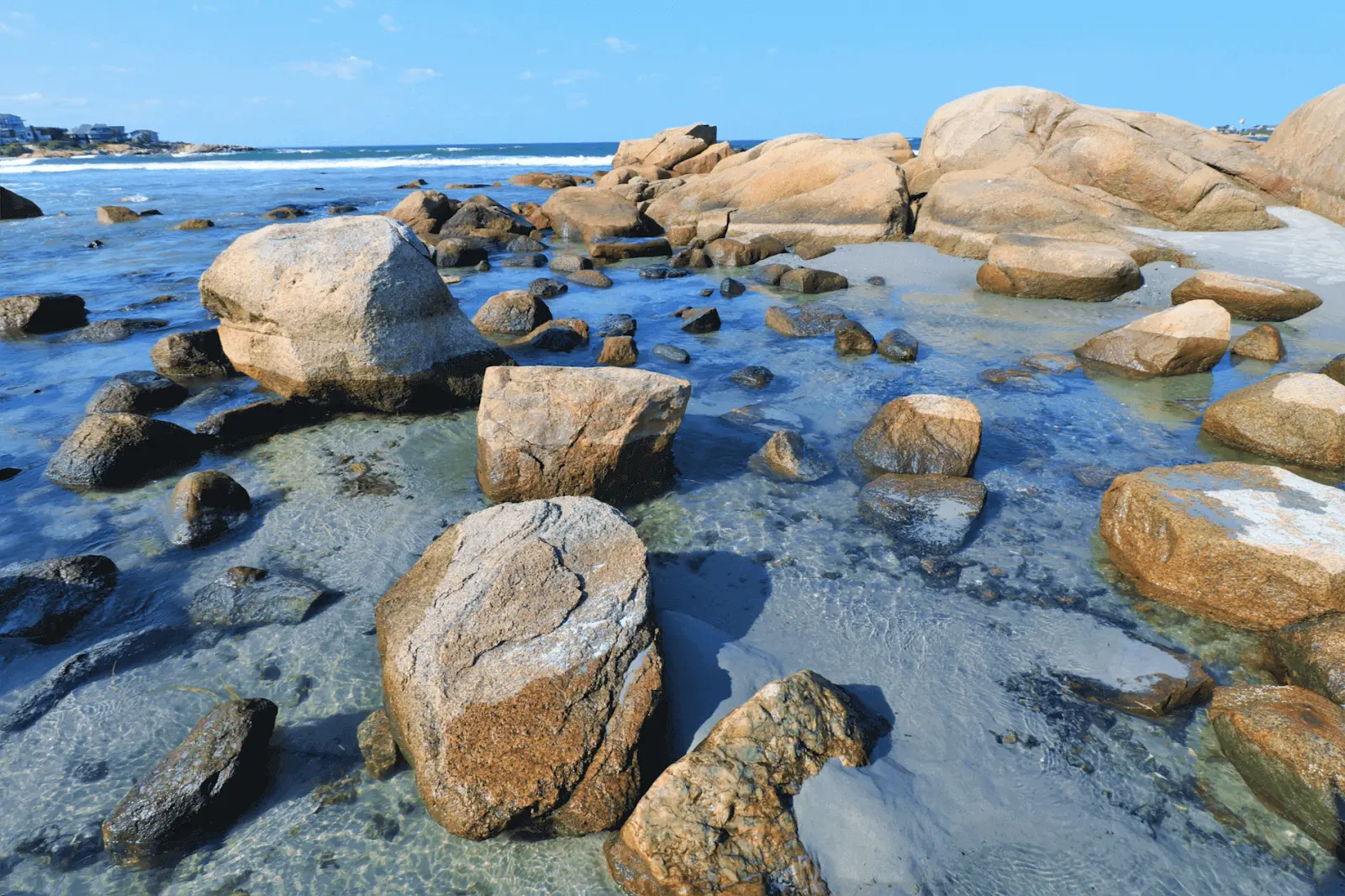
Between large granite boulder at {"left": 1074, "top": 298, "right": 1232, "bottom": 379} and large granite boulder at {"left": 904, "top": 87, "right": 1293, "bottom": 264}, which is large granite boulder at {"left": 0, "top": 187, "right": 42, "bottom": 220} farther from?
large granite boulder at {"left": 1074, "top": 298, "right": 1232, "bottom": 379}

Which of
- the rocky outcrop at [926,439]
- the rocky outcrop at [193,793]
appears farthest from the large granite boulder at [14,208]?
the rocky outcrop at [926,439]

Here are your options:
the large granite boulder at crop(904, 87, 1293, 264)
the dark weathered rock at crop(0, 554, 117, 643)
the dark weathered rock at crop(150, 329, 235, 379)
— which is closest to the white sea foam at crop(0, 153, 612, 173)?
the large granite boulder at crop(904, 87, 1293, 264)

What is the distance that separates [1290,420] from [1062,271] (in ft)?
18.7

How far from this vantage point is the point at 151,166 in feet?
183

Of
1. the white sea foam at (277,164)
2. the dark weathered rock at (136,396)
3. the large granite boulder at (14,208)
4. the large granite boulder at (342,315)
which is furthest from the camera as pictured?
the white sea foam at (277,164)

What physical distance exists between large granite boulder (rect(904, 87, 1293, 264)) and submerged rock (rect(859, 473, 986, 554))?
994cm

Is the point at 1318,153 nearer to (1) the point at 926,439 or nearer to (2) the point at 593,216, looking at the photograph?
(1) the point at 926,439

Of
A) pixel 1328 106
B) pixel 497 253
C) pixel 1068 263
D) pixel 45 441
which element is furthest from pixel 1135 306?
pixel 45 441

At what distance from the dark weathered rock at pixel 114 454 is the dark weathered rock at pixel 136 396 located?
3.71 feet

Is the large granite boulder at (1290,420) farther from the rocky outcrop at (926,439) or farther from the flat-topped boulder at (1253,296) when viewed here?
the flat-topped boulder at (1253,296)

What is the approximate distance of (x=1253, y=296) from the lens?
31.5 feet

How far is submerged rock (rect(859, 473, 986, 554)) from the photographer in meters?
4.94

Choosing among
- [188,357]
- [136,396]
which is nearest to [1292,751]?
[136,396]

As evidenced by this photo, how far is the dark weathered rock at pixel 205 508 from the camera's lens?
4891 millimetres
